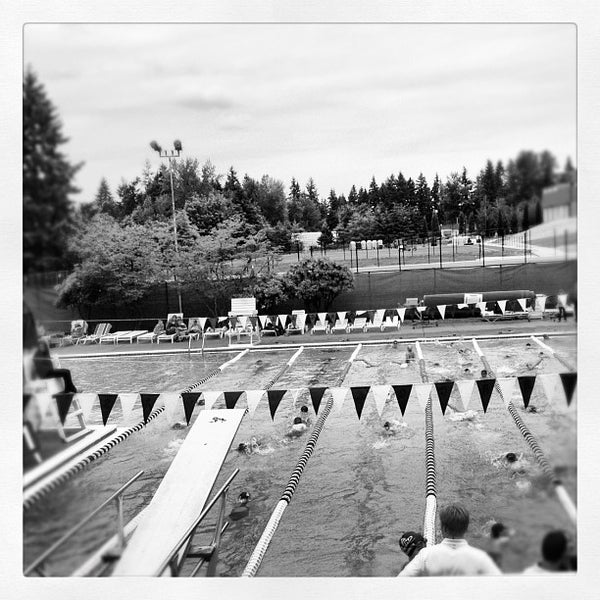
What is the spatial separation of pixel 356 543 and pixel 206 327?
8646 millimetres

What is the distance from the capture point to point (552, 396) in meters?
2.34

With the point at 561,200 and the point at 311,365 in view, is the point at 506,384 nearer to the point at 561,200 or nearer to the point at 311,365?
the point at 561,200

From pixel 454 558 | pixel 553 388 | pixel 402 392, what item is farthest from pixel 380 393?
pixel 454 558

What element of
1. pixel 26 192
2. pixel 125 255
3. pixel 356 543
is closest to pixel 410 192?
pixel 125 255

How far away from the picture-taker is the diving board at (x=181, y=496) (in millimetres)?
2342

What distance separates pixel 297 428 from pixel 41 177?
4906 mm

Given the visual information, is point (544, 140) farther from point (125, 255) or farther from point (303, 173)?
point (125, 255)

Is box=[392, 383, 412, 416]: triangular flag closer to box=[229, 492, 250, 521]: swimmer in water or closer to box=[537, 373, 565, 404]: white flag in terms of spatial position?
box=[537, 373, 565, 404]: white flag

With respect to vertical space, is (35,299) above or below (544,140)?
below

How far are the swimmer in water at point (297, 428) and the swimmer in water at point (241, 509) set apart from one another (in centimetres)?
170

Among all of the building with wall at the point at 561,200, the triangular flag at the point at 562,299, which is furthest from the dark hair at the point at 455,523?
the building with wall at the point at 561,200

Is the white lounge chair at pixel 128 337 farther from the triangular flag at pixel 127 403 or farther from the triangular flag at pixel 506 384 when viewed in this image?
the triangular flag at pixel 506 384

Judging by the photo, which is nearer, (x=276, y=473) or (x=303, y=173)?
(x=276, y=473)

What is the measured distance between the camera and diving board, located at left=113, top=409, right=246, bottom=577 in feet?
7.68
